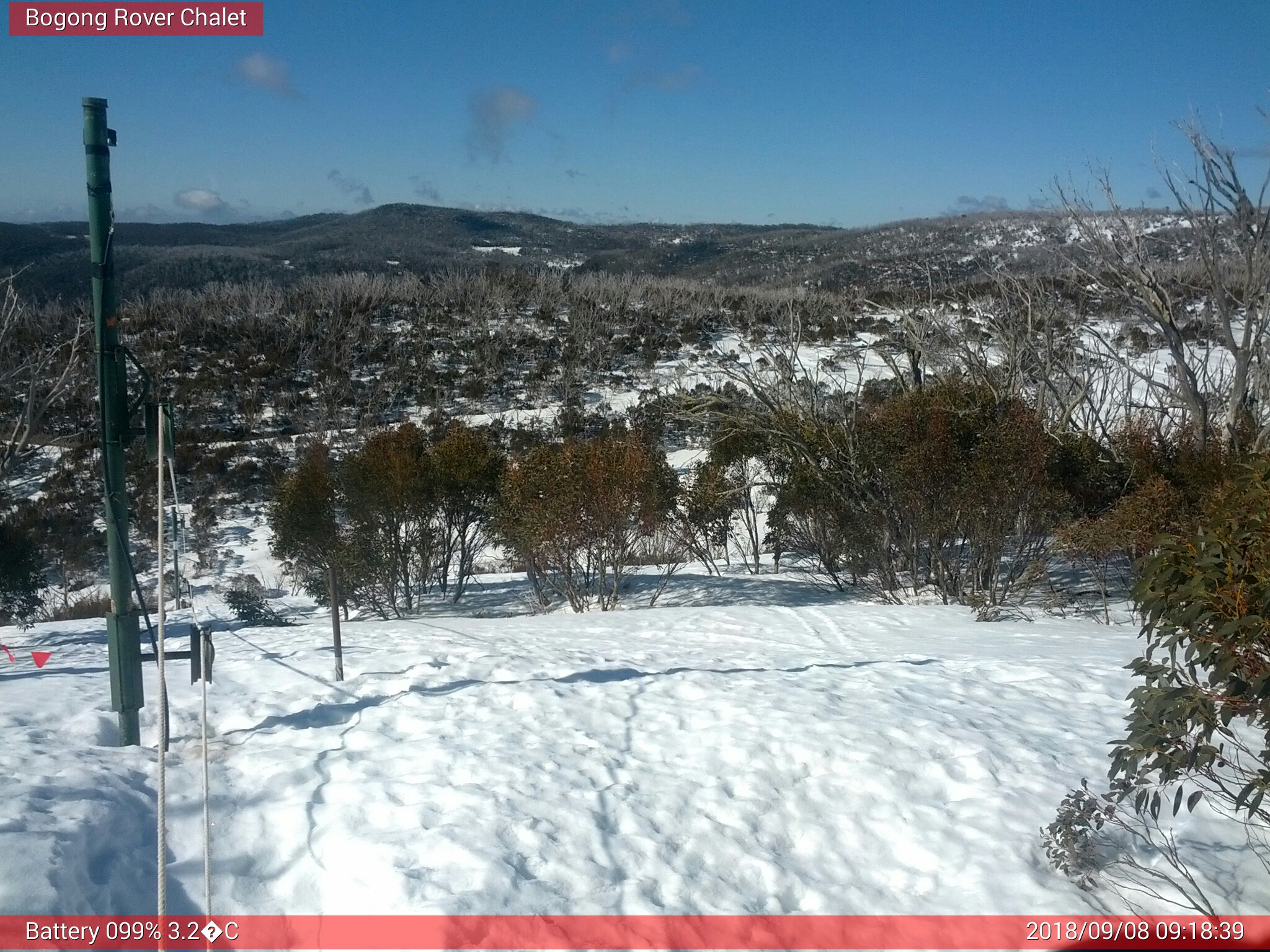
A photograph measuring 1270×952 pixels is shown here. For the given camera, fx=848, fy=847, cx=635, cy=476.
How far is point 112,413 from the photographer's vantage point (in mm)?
4449

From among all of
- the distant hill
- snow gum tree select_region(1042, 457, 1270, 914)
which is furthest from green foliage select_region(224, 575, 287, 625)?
the distant hill

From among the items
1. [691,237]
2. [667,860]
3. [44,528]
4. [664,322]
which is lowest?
[44,528]

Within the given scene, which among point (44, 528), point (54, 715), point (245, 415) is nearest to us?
point (54, 715)

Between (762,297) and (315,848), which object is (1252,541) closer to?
(315,848)

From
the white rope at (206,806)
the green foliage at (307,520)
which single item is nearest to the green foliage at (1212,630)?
the white rope at (206,806)

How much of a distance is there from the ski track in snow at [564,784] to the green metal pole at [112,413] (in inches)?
13.5

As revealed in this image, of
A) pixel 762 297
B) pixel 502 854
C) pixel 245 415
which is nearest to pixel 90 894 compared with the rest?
pixel 502 854

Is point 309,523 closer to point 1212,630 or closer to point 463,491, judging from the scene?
point 463,491

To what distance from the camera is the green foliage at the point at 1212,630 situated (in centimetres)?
269

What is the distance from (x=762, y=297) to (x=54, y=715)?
40.9 m

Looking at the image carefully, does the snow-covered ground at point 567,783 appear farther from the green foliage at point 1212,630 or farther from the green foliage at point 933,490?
the green foliage at point 933,490

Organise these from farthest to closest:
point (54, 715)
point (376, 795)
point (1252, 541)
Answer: point (54, 715) → point (376, 795) → point (1252, 541)

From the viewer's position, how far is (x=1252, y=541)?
278 cm

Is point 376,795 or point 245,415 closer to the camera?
point 376,795
